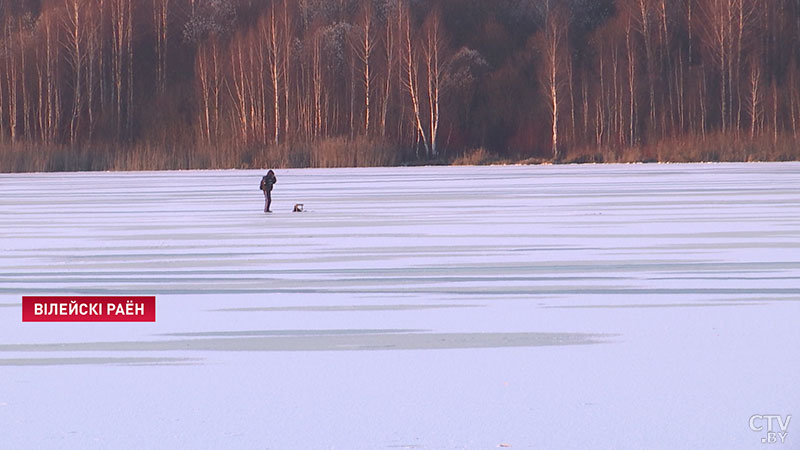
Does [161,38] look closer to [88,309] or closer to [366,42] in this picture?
[366,42]

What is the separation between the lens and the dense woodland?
4897 centimetres

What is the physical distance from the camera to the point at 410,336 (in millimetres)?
7234

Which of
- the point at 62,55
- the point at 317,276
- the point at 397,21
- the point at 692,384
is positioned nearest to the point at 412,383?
the point at 692,384

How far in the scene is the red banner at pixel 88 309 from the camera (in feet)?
26.4

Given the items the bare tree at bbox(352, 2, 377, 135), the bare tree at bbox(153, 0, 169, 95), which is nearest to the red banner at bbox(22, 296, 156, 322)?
the bare tree at bbox(352, 2, 377, 135)

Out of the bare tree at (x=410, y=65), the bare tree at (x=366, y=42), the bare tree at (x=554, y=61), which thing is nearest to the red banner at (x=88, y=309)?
the bare tree at (x=554, y=61)

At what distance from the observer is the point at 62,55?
53031 mm

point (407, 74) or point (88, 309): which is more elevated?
point (407, 74)

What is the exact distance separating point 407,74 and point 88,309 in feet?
140

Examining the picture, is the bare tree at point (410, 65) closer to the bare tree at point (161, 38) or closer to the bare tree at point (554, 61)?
the bare tree at point (554, 61)

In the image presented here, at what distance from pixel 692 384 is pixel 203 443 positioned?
7.79ft

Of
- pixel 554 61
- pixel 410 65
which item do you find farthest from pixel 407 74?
pixel 554 61

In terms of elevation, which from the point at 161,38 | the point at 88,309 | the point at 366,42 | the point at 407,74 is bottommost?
the point at 88,309

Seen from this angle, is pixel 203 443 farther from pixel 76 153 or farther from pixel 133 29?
pixel 133 29
